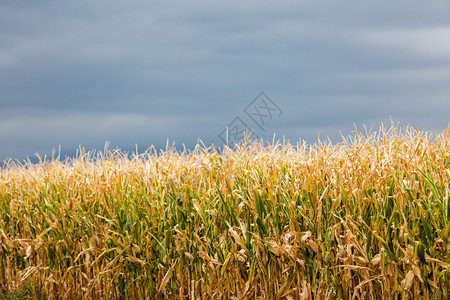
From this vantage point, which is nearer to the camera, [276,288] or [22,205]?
[276,288]

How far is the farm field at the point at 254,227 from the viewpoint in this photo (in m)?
3.34

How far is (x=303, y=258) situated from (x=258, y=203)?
Answer: 582 millimetres

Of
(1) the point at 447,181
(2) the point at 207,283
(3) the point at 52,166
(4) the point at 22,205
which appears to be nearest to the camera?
(1) the point at 447,181

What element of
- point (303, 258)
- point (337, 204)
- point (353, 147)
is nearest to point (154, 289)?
point (303, 258)

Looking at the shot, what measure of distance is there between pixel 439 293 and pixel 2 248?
564 cm

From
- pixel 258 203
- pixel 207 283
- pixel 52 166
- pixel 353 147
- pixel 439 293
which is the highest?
pixel 52 166

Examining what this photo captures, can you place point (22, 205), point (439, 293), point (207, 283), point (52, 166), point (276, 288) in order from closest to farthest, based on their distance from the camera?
point (439, 293), point (276, 288), point (207, 283), point (22, 205), point (52, 166)

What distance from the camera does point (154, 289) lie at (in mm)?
4465

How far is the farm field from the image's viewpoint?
11.0 ft

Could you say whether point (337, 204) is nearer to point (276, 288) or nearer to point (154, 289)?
point (276, 288)

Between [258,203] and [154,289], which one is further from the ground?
[258,203]

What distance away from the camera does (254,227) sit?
12.5 feet

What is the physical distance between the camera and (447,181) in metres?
3.46

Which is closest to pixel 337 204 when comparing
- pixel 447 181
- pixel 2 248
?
pixel 447 181
